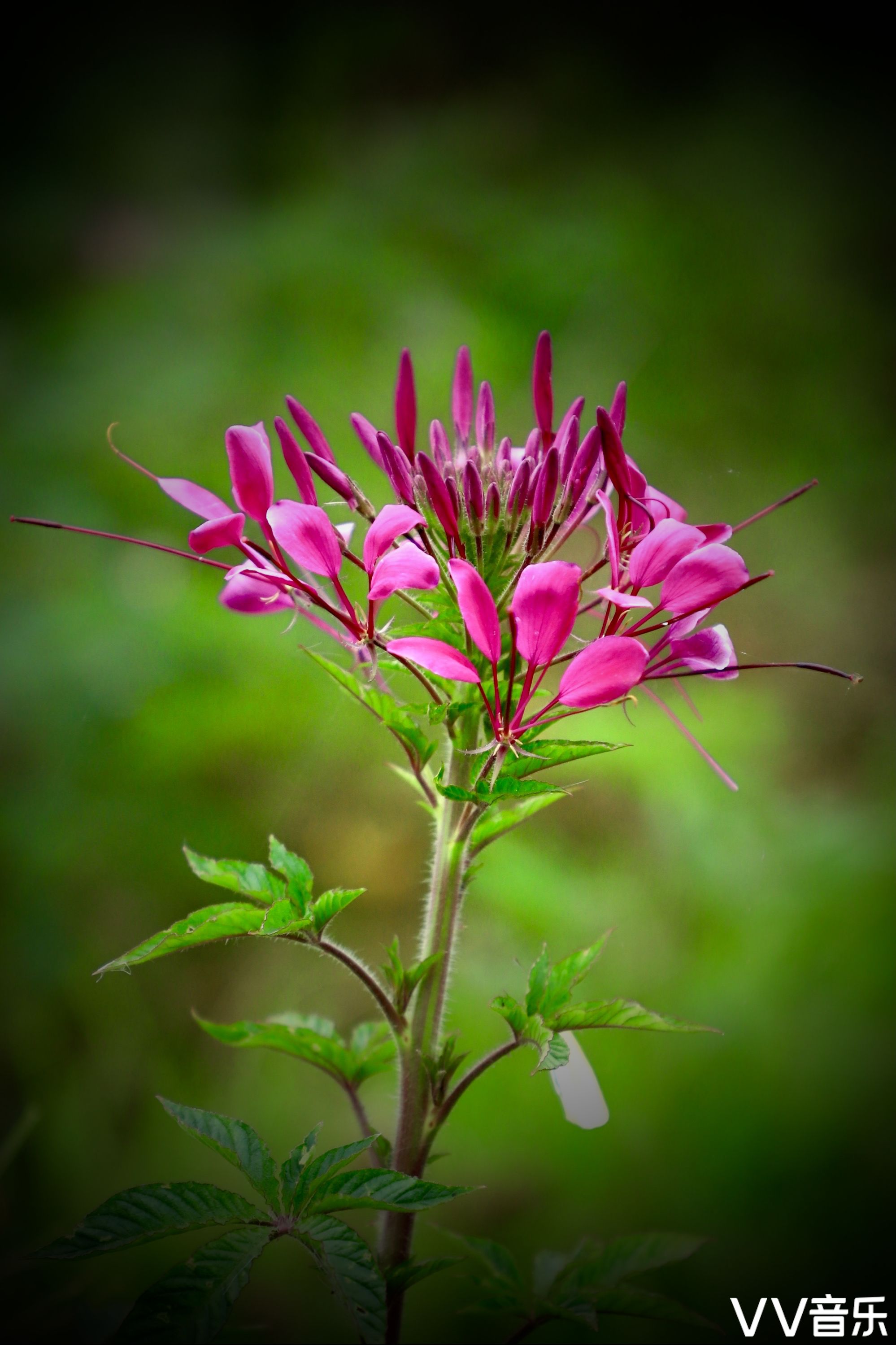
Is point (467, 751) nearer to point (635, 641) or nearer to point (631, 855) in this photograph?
point (635, 641)

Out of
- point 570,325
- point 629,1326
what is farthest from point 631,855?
point 570,325

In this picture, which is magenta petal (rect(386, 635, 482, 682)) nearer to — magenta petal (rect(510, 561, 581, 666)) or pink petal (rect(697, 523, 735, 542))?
magenta petal (rect(510, 561, 581, 666))

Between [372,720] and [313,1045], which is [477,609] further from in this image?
[372,720]

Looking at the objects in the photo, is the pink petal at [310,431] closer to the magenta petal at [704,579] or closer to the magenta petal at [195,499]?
the magenta petal at [195,499]

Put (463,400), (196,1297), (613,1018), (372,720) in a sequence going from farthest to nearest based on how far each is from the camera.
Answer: (372,720)
(463,400)
(613,1018)
(196,1297)

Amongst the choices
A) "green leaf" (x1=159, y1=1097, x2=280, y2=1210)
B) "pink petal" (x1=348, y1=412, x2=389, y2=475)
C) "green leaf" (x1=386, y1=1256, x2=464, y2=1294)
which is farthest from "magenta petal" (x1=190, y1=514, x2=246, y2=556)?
"green leaf" (x1=386, y1=1256, x2=464, y2=1294)

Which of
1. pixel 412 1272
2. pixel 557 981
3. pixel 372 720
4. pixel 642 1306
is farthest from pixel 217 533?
pixel 372 720

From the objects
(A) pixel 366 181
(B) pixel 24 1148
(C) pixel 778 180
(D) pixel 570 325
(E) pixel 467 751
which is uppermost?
(A) pixel 366 181
